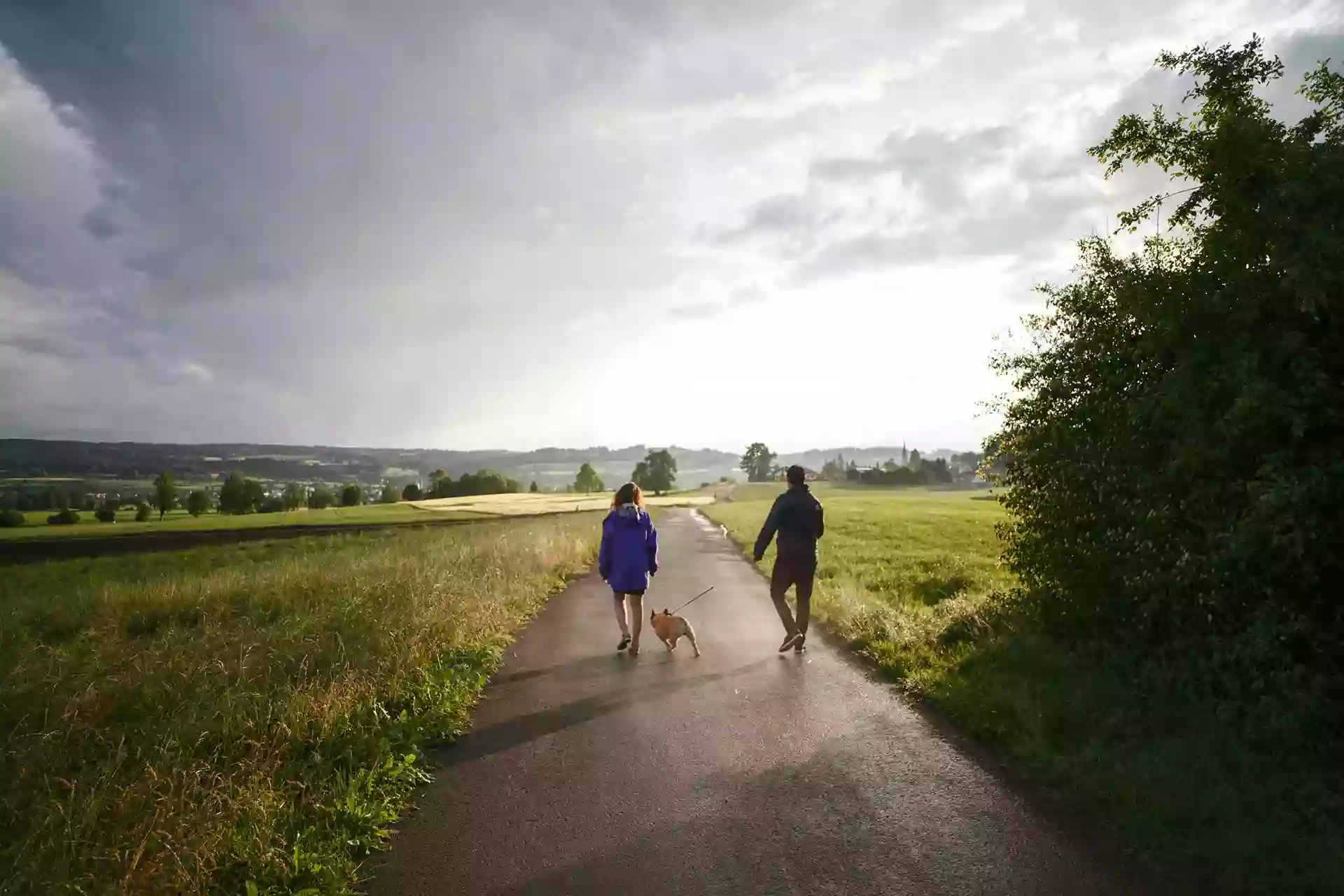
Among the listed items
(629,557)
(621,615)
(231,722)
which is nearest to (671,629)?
(621,615)

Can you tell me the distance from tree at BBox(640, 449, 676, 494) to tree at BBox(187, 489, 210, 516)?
7489 centimetres

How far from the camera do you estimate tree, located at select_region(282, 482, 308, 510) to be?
176ft

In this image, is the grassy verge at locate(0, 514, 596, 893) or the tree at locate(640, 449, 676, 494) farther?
the tree at locate(640, 449, 676, 494)

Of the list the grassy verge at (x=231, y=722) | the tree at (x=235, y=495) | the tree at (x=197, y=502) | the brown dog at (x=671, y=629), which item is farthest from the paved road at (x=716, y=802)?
the tree at (x=235, y=495)

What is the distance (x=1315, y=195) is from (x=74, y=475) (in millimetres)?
33139

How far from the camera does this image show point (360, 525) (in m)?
45.2

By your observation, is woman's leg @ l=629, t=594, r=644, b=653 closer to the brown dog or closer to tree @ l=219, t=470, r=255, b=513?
the brown dog

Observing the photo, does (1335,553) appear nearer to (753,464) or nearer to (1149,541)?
(1149,541)

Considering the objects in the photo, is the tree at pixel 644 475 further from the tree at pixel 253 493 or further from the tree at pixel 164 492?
the tree at pixel 164 492

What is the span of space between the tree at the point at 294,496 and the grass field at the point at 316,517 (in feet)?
3.31

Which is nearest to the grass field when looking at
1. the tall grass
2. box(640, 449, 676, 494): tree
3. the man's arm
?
the man's arm

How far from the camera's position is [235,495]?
42281 mm

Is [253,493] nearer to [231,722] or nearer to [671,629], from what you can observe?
[671,629]

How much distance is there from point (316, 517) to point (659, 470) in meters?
69.0
